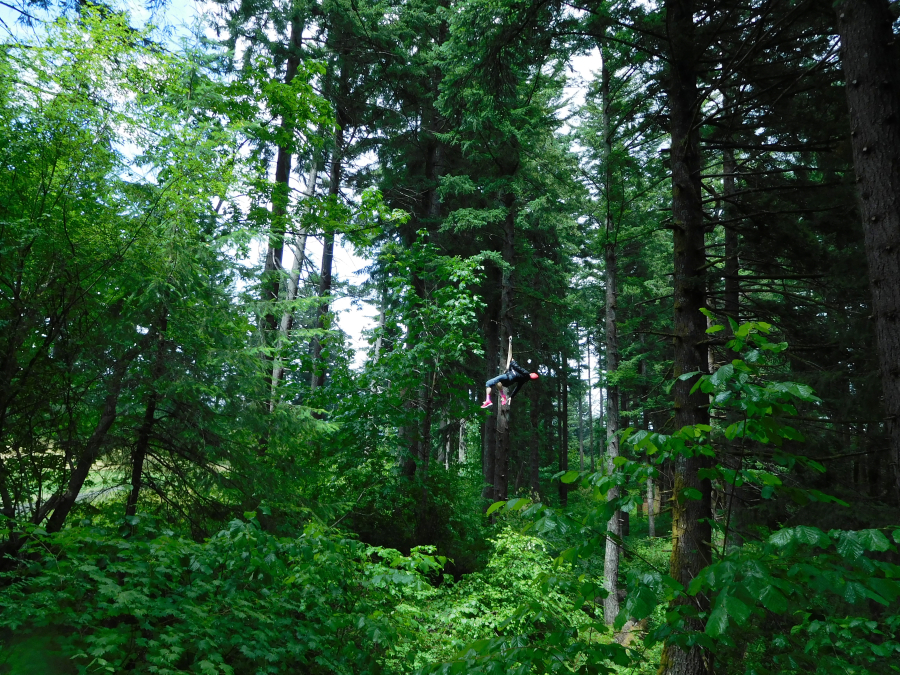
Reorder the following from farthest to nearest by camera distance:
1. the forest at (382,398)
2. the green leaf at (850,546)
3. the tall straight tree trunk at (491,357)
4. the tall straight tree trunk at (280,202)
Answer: the tall straight tree trunk at (491,357), the tall straight tree trunk at (280,202), the forest at (382,398), the green leaf at (850,546)

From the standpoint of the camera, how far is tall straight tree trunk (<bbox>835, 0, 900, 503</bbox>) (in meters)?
3.47

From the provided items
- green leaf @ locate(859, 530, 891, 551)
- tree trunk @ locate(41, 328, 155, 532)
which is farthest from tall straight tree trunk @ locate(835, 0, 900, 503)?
tree trunk @ locate(41, 328, 155, 532)

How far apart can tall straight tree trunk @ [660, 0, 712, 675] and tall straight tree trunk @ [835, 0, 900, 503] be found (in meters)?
1.61

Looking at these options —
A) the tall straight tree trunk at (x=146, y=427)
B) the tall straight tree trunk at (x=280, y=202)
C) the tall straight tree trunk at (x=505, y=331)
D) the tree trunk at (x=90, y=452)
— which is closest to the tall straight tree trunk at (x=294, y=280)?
the tall straight tree trunk at (x=280, y=202)

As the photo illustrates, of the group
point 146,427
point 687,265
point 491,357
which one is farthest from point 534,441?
point 146,427

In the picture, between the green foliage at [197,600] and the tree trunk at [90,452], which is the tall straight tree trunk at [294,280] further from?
the green foliage at [197,600]

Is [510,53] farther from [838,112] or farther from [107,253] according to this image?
[107,253]

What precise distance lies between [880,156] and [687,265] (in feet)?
6.60

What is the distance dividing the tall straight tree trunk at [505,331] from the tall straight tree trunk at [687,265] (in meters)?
6.88

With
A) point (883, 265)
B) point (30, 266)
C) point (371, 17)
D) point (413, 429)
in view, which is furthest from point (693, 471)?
point (371, 17)

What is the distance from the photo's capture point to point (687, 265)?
5.55 meters

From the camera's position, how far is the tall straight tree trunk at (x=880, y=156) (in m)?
3.47

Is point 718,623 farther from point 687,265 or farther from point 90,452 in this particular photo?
point 90,452

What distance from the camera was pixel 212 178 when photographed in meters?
5.37
